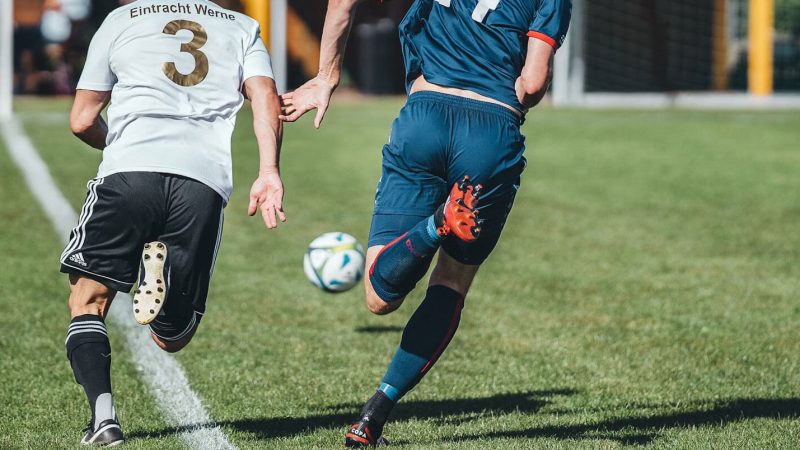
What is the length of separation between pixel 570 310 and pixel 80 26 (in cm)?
2214

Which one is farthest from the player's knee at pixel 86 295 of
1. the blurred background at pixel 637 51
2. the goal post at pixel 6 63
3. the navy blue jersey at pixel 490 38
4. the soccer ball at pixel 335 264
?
the blurred background at pixel 637 51

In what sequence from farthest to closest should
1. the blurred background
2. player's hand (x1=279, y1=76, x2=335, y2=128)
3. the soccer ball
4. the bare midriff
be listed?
the blurred background, the soccer ball, player's hand (x1=279, y1=76, x2=335, y2=128), the bare midriff

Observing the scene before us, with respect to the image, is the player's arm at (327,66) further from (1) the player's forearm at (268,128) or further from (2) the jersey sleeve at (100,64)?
(2) the jersey sleeve at (100,64)

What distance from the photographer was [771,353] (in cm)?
684

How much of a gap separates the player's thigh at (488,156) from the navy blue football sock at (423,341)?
0.23 meters

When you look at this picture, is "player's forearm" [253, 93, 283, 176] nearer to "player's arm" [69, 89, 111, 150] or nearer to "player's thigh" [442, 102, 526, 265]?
"player's arm" [69, 89, 111, 150]

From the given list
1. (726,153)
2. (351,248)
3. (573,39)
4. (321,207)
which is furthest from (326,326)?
(573,39)

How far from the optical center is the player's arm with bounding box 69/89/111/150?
4809 mm

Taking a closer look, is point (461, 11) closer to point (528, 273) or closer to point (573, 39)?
point (528, 273)

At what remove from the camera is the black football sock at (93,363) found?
4.69m

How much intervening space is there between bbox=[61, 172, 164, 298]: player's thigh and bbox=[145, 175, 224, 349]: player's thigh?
7 cm

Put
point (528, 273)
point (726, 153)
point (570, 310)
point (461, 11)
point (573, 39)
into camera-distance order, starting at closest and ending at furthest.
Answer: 1. point (461, 11)
2. point (570, 310)
3. point (528, 273)
4. point (726, 153)
5. point (573, 39)

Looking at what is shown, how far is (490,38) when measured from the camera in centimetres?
464

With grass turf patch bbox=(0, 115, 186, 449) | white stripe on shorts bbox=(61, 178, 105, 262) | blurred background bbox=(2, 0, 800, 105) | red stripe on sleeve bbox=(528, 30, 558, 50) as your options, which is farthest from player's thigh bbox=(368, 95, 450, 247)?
blurred background bbox=(2, 0, 800, 105)
